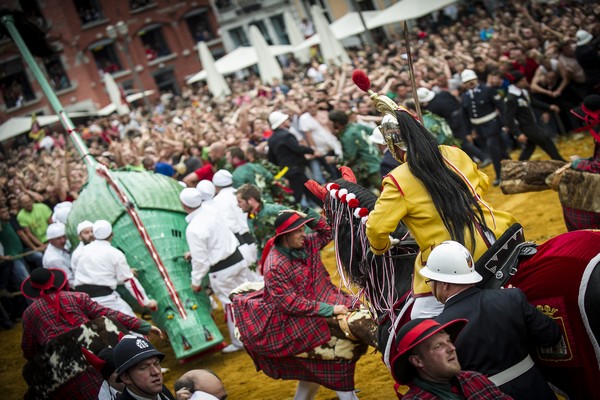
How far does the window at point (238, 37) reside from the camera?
46.6m

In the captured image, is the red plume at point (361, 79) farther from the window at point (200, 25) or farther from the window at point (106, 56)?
the window at point (200, 25)

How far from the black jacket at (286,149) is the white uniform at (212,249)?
3.93 metres

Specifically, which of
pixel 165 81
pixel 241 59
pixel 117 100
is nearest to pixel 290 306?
pixel 117 100

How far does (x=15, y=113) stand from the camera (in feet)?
133

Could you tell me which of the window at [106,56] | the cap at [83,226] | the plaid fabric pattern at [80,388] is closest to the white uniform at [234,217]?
the cap at [83,226]

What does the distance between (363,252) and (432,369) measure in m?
2.00

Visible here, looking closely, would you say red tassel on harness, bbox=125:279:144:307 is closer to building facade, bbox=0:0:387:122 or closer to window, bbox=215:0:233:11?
building facade, bbox=0:0:387:122

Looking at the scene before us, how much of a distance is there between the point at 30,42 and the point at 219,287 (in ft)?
27.4

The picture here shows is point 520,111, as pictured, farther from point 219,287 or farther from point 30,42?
point 30,42

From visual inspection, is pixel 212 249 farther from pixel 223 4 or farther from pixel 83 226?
pixel 223 4

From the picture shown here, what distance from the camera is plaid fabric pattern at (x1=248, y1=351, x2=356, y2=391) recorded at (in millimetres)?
6008

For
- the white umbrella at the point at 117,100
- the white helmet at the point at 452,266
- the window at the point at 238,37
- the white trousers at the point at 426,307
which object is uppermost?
the window at the point at 238,37

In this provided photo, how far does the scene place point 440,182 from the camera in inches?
179

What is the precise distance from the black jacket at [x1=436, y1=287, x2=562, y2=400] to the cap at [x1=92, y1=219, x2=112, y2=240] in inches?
232
